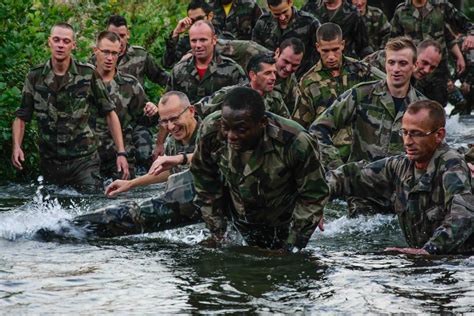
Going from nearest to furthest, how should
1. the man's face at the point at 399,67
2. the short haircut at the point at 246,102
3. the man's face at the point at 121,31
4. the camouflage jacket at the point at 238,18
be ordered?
the short haircut at the point at 246,102 → the man's face at the point at 399,67 → the man's face at the point at 121,31 → the camouflage jacket at the point at 238,18

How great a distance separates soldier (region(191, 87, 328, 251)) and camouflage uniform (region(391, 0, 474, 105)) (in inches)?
329

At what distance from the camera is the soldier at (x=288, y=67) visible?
14164 millimetres

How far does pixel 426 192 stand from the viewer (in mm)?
9461

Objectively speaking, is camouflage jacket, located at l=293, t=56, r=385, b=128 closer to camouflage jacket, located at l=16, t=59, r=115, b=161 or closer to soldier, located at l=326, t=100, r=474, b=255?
camouflage jacket, located at l=16, t=59, r=115, b=161

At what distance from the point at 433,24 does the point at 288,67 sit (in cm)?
390

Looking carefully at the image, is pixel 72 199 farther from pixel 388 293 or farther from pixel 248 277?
pixel 388 293

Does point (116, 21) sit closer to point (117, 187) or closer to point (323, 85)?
point (323, 85)

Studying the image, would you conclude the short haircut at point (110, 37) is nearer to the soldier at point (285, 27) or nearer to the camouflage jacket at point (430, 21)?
the soldier at point (285, 27)

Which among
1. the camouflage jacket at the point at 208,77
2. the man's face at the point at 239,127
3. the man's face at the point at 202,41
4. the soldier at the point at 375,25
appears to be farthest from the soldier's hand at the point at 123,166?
the soldier at the point at 375,25

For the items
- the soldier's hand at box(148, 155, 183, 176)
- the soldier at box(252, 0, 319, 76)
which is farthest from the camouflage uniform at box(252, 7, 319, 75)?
the soldier's hand at box(148, 155, 183, 176)

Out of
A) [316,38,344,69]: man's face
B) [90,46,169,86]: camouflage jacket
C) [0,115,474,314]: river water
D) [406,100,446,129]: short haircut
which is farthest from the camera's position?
[90,46,169,86]: camouflage jacket

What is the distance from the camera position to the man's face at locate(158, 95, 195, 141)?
10.6 meters

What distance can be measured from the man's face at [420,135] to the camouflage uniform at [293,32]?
23.2 ft

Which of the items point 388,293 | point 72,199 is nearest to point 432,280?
point 388,293
